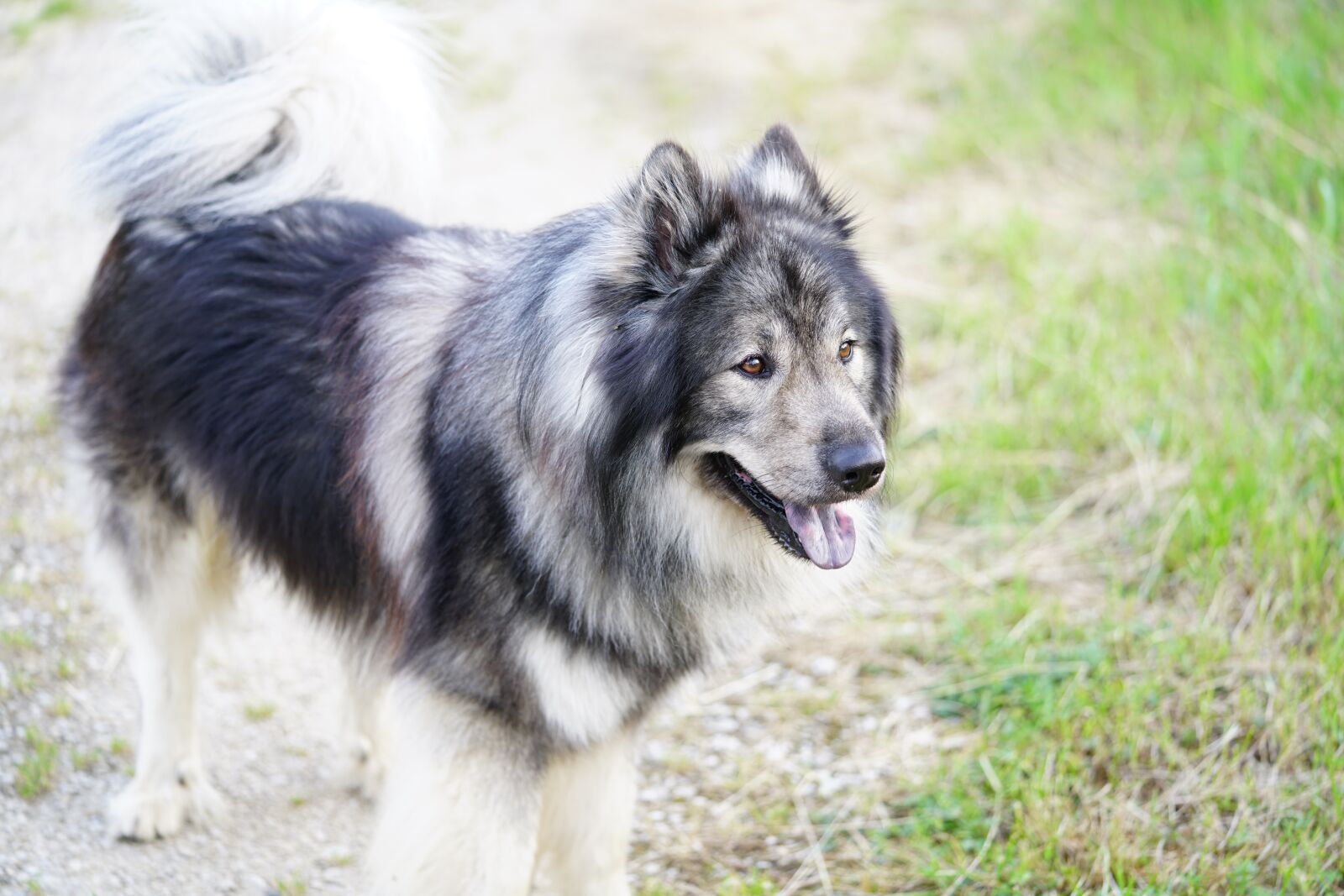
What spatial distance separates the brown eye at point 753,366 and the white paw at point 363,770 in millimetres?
1864

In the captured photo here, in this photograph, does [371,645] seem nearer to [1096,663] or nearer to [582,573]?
[582,573]

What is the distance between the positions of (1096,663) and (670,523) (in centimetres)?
200

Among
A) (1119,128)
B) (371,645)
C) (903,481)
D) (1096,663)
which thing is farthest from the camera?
(1119,128)

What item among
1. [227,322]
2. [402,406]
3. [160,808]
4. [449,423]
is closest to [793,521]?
[449,423]

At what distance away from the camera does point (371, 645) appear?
3.12 metres

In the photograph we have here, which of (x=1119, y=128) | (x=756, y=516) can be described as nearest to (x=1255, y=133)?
(x=1119, y=128)

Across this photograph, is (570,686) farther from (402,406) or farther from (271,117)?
(271,117)

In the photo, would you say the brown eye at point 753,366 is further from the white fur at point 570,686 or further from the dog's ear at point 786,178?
the white fur at point 570,686

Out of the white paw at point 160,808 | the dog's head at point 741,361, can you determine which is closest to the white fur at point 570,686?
the dog's head at point 741,361

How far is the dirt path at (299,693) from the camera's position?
3.48 m

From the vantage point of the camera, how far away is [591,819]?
10.1 ft

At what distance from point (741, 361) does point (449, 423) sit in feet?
2.20

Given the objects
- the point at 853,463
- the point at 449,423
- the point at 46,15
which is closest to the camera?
the point at 853,463

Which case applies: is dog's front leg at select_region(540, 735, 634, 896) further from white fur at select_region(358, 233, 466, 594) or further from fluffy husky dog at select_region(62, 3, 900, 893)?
white fur at select_region(358, 233, 466, 594)
